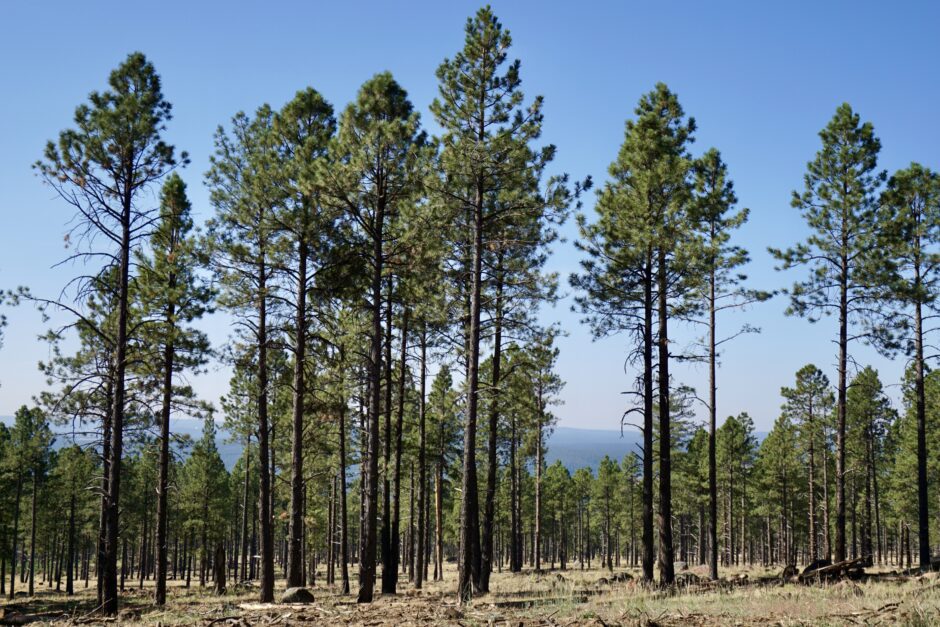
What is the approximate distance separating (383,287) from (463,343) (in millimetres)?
3466

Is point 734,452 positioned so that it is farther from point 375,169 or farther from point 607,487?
point 375,169

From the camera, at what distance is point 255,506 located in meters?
50.7

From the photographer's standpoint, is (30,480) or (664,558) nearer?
(664,558)

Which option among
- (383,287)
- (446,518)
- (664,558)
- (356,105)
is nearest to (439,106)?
(356,105)

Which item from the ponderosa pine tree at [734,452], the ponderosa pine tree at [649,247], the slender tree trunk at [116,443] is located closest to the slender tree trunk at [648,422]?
the ponderosa pine tree at [649,247]

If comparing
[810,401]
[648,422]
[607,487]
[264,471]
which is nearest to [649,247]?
[648,422]

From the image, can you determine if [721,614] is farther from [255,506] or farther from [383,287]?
[255,506]

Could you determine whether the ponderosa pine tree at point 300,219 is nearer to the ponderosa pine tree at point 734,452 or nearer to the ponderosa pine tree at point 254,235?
the ponderosa pine tree at point 254,235

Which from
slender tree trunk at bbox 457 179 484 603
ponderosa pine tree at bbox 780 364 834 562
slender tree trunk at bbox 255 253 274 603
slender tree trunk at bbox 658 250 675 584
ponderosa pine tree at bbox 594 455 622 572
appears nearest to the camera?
slender tree trunk at bbox 457 179 484 603

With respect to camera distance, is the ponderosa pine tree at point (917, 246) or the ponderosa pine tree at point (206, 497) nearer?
the ponderosa pine tree at point (917, 246)

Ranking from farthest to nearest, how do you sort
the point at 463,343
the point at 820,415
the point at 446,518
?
the point at 446,518 < the point at 820,415 < the point at 463,343

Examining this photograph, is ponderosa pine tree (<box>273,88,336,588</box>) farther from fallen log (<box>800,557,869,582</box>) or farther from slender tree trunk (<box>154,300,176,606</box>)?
fallen log (<box>800,557,869,582</box>)

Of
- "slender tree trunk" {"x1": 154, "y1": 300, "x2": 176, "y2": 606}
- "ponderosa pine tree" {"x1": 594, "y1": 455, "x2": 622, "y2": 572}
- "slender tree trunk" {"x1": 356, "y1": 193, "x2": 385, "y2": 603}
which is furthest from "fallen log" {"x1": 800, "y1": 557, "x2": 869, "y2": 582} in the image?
"ponderosa pine tree" {"x1": 594, "y1": 455, "x2": 622, "y2": 572}

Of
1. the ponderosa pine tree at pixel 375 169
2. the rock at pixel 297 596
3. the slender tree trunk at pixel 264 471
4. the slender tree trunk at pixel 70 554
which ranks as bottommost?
the slender tree trunk at pixel 70 554
